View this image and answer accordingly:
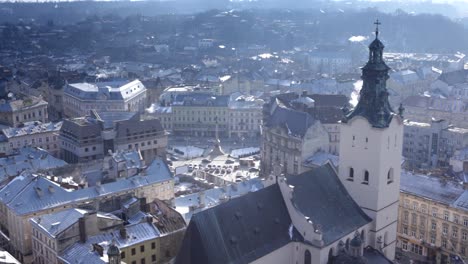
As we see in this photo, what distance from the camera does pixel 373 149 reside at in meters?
58.8

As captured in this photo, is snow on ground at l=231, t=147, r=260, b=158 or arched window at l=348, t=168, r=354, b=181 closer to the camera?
arched window at l=348, t=168, r=354, b=181

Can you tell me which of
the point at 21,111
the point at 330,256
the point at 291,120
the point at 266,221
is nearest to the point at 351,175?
the point at 330,256

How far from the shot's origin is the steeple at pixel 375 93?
5862cm

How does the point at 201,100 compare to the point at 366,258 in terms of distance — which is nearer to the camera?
the point at 366,258

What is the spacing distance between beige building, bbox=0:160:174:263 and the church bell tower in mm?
29320

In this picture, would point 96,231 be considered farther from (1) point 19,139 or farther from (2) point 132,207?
(1) point 19,139

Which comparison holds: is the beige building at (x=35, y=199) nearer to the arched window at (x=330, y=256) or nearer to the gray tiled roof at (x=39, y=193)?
the gray tiled roof at (x=39, y=193)

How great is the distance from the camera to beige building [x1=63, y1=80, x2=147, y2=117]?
492 ft

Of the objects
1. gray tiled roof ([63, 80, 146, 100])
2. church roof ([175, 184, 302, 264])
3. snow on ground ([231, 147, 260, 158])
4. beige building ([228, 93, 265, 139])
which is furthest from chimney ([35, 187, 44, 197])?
gray tiled roof ([63, 80, 146, 100])

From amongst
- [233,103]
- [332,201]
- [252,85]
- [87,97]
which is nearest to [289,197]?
[332,201]

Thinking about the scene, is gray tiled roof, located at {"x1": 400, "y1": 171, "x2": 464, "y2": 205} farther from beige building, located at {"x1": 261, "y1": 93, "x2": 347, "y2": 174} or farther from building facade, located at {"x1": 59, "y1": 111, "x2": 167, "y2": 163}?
building facade, located at {"x1": 59, "y1": 111, "x2": 167, "y2": 163}

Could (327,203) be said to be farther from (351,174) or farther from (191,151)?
(191,151)

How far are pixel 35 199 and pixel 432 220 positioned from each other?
→ 4856cm

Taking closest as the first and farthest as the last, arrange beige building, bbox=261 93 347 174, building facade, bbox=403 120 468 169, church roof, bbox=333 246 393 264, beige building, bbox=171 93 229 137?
church roof, bbox=333 246 393 264 < beige building, bbox=261 93 347 174 < building facade, bbox=403 120 468 169 < beige building, bbox=171 93 229 137
